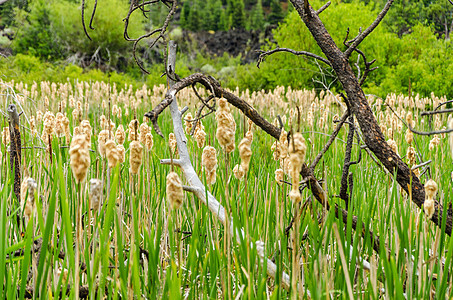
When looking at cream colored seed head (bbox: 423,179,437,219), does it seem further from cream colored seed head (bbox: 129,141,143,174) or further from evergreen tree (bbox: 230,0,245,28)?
evergreen tree (bbox: 230,0,245,28)

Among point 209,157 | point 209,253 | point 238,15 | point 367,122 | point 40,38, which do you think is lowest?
point 209,253

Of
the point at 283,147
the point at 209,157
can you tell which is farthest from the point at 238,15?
the point at 209,157

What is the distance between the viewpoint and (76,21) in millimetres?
21609

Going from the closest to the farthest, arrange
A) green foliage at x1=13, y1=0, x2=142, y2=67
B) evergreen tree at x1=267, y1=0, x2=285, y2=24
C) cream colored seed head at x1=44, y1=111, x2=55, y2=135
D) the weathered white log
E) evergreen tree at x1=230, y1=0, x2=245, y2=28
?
the weathered white log, cream colored seed head at x1=44, y1=111, x2=55, y2=135, green foliage at x1=13, y1=0, x2=142, y2=67, evergreen tree at x1=230, y1=0, x2=245, y2=28, evergreen tree at x1=267, y1=0, x2=285, y2=24

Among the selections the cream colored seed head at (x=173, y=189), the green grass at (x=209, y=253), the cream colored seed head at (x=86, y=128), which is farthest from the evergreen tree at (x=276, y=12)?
the cream colored seed head at (x=173, y=189)

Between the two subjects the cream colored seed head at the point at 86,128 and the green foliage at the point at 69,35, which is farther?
the green foliage at the point at 69,35

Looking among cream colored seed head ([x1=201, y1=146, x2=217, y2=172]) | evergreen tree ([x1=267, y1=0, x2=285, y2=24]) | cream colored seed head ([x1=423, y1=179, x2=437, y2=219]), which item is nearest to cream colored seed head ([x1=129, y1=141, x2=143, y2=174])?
cream colored seed head ([x1=201, y1=146, x2=217, y2=172])

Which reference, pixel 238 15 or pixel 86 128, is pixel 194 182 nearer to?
pixel 86 128

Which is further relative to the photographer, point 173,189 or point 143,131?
point 143,131

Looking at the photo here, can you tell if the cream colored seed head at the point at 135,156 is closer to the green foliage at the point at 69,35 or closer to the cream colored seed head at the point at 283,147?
the cream colored seed head at the point at 283,147

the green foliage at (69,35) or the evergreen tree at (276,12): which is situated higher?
the evergreen tree at (276,12)

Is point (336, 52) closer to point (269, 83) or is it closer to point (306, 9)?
point (306, 9)

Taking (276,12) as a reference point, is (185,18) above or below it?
below

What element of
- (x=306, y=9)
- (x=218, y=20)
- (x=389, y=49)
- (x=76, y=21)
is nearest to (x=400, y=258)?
(x=306, y=9)
